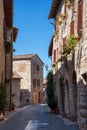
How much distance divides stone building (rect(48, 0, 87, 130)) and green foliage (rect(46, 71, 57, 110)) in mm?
1700

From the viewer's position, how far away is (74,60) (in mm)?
17750

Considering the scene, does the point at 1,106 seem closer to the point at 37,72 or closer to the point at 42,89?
the point at 37,72

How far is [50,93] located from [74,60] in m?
13.3

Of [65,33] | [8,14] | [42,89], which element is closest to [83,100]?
[65,33]

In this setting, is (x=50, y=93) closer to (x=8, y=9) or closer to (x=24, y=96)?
(x=8, y=9)

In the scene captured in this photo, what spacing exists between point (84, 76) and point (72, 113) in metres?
6.31

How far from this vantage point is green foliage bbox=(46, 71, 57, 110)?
94.6 feet

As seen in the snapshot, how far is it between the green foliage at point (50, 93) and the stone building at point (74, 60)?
5.58 feet

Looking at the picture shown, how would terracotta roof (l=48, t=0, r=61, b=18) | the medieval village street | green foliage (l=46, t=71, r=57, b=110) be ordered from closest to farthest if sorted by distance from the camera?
1. the medieval village street
2. terracotta roof (l=48, t=0, r=61, b=18)
3. green foliage (l=46, t=71, r=57, b=110)

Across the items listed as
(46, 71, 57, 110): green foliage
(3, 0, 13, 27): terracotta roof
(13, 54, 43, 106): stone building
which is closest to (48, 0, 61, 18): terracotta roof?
(3, 0, 13, 27): terracotta roof

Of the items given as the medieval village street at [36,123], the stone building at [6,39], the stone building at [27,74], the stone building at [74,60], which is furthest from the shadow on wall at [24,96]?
the medieval village street at [36,123]

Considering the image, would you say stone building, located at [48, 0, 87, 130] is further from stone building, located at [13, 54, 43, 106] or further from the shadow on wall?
stone building, located at [13, 54, 43, 106]

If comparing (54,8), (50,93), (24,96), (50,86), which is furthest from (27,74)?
(54,8)

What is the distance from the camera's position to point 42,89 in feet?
221
